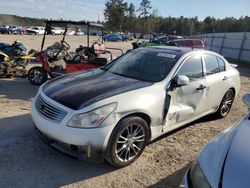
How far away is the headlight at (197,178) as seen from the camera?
221cm

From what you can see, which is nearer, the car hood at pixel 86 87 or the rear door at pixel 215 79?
the car hood at pixel 86 87

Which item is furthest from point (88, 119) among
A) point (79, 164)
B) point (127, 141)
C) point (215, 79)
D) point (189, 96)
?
point (215, 79)

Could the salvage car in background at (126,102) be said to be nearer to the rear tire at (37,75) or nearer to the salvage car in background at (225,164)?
the salvage car in background at (225,164)

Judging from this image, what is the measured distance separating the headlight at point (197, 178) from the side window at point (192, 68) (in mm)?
2354

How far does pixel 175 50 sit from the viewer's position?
5.19 meters

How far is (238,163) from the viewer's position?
2164 mm

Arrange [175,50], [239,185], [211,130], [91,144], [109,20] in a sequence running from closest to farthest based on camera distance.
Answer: [239,185]
[91,144]
[175,50]
[211,130]
[109,20]

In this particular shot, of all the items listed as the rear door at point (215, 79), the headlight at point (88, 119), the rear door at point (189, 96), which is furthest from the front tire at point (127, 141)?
the rear door at point (215, 79)

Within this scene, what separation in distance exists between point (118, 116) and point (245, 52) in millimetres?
20172

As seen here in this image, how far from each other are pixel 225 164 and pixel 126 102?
1.77 meters

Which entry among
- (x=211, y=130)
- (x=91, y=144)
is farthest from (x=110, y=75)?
(x=211, y=130)

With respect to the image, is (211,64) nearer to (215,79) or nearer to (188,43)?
(215,79)

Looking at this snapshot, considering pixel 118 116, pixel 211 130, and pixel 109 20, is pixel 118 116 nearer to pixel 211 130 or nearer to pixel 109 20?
pixel 211 130

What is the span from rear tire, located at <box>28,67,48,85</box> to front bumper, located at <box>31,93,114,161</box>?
538cm
